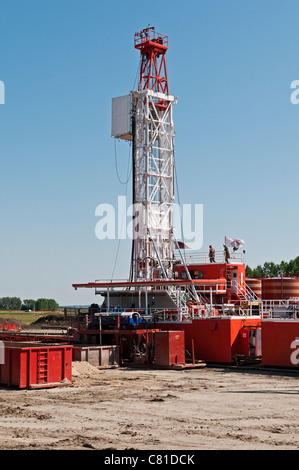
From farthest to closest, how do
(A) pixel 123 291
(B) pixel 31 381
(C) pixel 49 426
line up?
1. (A) pixel 123 291
2. (B) pixel 31 381
3. (C) pixel 49 426

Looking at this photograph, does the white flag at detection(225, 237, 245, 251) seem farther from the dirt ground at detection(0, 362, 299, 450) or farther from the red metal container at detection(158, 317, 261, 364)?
the dirt ground at detection(0, 362, 299, 450)

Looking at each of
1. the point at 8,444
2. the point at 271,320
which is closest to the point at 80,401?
the point at 8,444

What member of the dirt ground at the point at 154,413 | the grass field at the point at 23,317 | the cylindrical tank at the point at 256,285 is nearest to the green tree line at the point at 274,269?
the grass field at the point at 23,317

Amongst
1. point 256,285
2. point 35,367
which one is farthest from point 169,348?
point 256,285

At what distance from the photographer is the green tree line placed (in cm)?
10944

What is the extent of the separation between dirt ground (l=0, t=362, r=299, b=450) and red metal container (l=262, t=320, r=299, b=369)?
1848mm

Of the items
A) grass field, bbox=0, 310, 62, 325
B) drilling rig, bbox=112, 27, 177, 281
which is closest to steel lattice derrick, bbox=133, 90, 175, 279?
drilling rig, bbox=112, 27, 177, 281

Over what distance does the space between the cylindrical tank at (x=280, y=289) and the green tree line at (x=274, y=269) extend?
210 feet

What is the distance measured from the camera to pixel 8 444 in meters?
13.0

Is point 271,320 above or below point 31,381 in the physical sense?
above

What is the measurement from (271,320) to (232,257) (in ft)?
33.3

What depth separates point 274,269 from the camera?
120625 mm

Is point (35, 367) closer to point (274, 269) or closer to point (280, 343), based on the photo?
point (280, 343)
